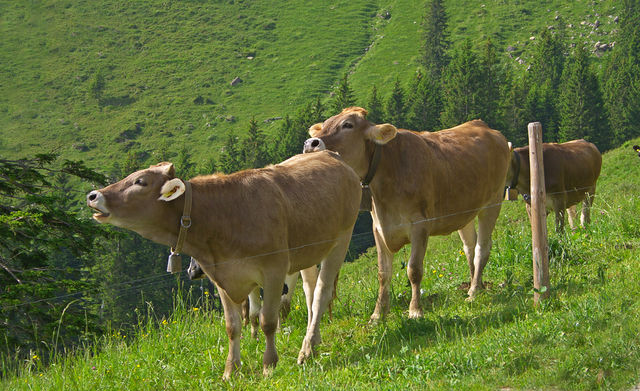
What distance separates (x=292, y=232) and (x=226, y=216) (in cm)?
78

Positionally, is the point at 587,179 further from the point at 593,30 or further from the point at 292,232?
the point at 593,30

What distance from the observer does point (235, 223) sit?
6.22m

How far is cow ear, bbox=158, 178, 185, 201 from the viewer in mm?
5914

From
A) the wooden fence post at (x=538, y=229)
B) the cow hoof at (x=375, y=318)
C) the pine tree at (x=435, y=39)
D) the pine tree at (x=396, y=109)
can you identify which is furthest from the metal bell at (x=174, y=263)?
the pine tree at (x=435, y=39)

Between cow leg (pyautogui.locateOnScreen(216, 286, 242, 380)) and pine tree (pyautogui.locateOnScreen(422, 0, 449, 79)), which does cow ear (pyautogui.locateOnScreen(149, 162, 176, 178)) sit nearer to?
cow leg (pyautogui.locateOnScreen(216, 286, 242, 380))

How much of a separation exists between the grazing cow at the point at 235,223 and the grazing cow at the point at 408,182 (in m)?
1.26

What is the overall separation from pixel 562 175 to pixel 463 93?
75.0 meters

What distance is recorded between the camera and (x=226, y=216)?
6.22m

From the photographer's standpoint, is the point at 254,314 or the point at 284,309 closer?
the point at 254,314

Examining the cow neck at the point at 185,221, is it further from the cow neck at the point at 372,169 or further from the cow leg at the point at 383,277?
the cow leg at the point at 383,277

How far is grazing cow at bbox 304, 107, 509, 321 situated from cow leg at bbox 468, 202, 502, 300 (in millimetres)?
18

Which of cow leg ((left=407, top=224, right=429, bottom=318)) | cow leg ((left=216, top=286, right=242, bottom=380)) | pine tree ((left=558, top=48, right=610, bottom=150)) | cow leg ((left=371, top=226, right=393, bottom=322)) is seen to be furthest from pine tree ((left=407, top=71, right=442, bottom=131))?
cow leg ((left=216, top=286, right=242, bottom=380))

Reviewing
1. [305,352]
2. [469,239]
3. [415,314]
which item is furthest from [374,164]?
[305,352]

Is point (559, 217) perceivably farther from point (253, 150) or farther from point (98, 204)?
point (253, 150)
